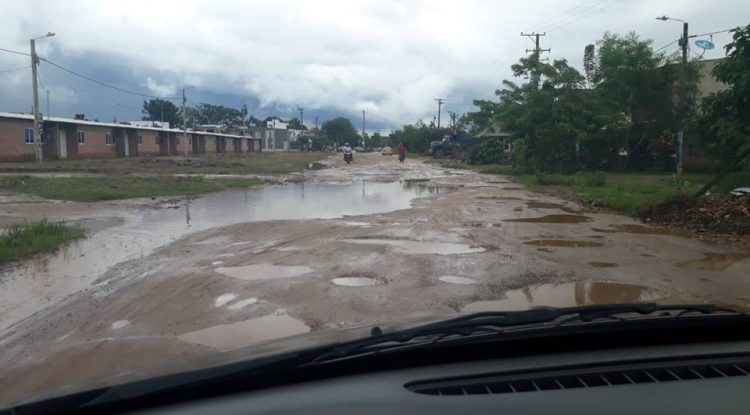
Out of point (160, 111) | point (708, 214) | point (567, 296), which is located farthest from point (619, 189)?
point (160, 111)

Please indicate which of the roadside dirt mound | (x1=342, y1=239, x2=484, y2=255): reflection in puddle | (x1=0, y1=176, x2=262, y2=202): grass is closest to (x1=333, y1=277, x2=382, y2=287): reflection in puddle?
(x1=342, y1=239, x2=484, y2=255): reflection in puddle

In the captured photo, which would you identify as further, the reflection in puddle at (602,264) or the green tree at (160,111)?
the green tree at (160,111)

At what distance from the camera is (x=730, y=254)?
10000 mm

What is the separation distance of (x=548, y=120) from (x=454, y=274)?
2529cm

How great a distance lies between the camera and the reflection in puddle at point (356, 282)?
7.50 metres

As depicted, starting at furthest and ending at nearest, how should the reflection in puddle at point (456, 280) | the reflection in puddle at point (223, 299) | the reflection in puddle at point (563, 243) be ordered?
1. the reflection in puddle at point (563, 243)
2. the reflection in puddle at point (456, 280)
3. the reflection in puddle at point (223, 299)

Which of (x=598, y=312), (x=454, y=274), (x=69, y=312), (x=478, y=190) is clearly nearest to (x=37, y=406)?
(x=598, y=312)

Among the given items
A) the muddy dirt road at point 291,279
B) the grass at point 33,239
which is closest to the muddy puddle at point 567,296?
the muddy dirt road at point 291,279

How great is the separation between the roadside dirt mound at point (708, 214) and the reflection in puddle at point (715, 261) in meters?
2.34

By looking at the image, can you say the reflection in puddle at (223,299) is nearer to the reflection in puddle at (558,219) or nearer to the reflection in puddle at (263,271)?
the reflection in puddle at (263,271)

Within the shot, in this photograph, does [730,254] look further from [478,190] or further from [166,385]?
[478,190]

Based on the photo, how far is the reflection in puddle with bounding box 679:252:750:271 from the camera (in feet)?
29.5

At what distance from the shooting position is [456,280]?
778 centimetres

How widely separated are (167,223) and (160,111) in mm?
118344
